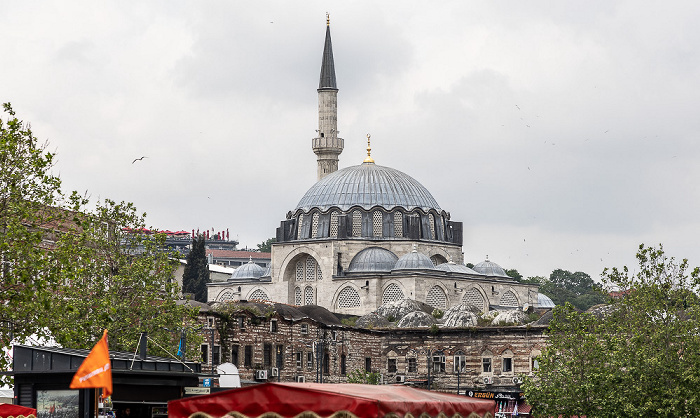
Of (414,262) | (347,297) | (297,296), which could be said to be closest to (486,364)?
(414,262)

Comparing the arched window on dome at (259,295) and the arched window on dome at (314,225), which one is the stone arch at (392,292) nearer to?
the arched window on dome at (314,225)

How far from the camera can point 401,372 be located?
63.9 meters

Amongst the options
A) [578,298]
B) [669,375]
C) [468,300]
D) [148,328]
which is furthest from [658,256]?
[578,298]

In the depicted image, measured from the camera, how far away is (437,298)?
253 feet

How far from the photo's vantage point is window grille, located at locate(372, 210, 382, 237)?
267ft

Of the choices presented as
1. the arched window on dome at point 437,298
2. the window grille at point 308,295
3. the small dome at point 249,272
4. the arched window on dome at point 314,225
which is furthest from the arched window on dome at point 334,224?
the arched window on dome at point 437,298

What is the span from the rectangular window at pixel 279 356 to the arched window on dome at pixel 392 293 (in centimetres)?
2172

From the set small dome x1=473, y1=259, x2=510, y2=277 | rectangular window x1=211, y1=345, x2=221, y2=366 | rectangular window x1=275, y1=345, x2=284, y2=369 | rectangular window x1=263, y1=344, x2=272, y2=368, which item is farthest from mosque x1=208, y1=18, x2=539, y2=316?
rectangular window x1=211, y1=345, x2=221, y2=366

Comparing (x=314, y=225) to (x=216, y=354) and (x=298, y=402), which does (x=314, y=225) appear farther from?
(x=298, y=402)

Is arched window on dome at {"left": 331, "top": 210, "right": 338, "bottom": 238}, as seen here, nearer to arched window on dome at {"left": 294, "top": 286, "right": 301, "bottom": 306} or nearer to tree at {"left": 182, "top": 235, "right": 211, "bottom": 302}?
arched window on dome at {"left": 294, "top": 286, "right": 301, "bottom": 306}

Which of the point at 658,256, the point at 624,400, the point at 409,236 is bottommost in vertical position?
the point at 624,400

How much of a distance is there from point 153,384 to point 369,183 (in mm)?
61140

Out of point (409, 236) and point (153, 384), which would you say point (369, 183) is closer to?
point (409, 236)

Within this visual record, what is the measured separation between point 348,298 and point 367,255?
2870mm
